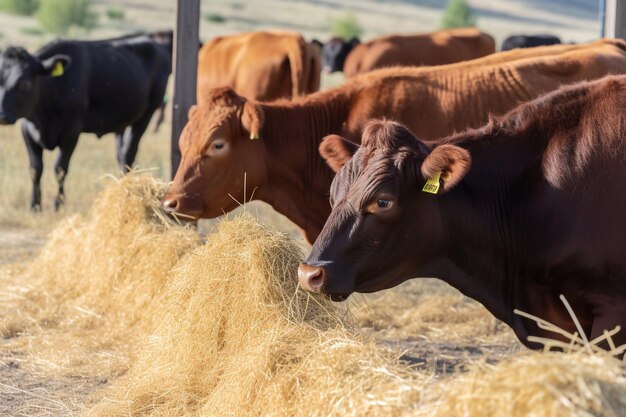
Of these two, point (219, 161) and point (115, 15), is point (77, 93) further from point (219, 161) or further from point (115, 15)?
point (115, 15)

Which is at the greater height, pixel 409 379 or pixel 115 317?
pixel 409 379

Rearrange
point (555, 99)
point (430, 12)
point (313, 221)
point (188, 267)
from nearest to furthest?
point (555, 99) < point (188, 267) < point (313, 221) < point (430, 12)

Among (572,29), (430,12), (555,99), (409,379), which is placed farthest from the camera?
(430,12)

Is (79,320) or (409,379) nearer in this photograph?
(409,379)

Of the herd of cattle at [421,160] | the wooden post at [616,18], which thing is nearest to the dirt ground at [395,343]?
the herd of cattle at [421,160]

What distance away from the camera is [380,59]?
1470 cm

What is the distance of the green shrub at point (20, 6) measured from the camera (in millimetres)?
58344

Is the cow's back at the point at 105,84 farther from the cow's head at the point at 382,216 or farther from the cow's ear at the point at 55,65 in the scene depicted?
the cow's head at the point at 382,216

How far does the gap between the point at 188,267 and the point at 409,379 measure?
240 cm

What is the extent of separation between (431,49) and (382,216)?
9.39 metres

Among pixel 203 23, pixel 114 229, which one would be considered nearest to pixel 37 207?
pixel 114 229

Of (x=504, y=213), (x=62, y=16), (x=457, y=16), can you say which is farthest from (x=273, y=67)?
(x=457, y=16)

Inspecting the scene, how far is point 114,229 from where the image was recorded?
7559 mm

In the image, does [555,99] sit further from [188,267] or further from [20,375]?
[20,375]
